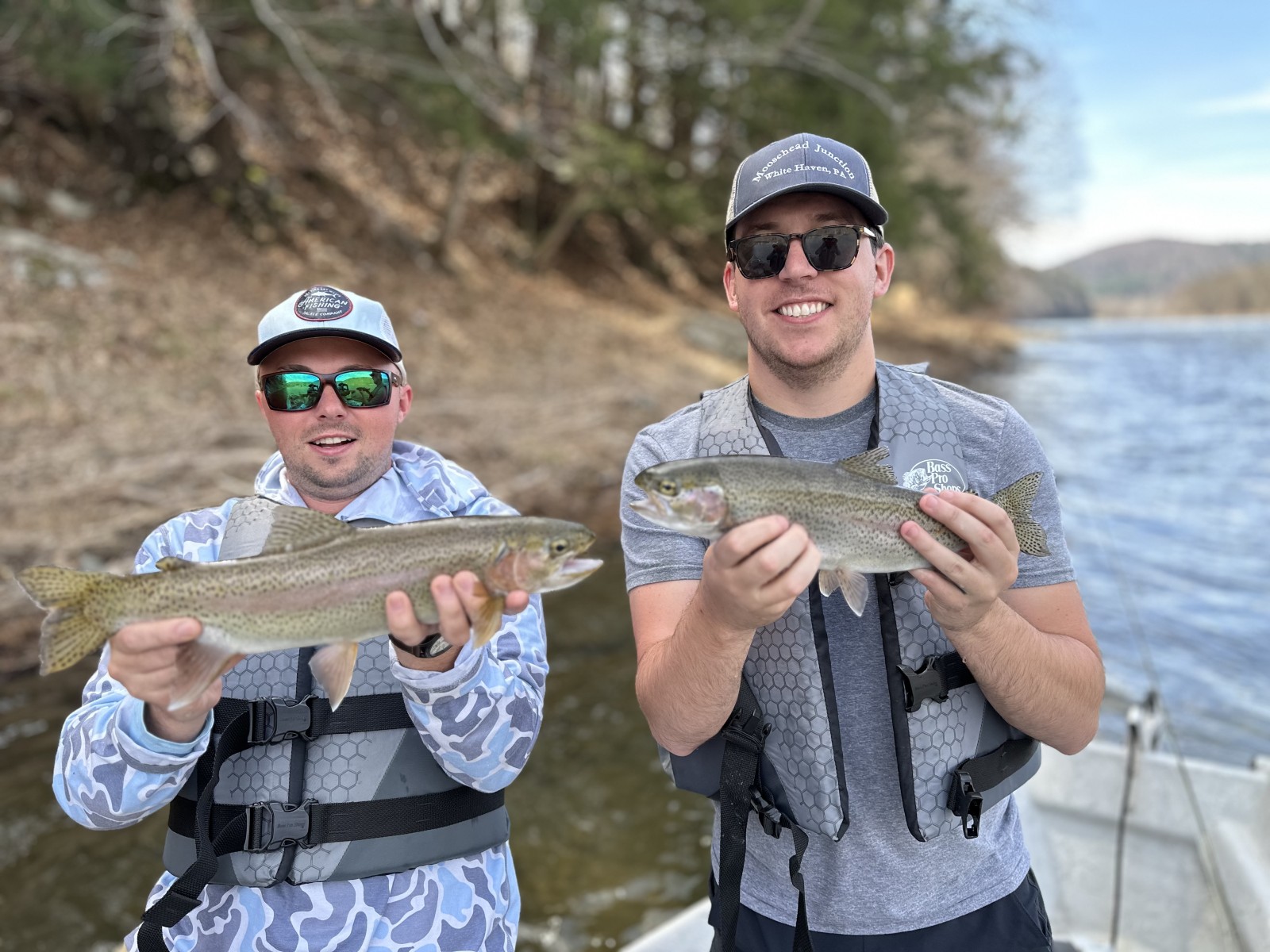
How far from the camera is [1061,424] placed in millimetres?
26625

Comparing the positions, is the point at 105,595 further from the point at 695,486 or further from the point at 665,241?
the point at 665,241

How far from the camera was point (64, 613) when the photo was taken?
259 cm

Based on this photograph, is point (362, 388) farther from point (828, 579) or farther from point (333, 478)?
point (828, 579)

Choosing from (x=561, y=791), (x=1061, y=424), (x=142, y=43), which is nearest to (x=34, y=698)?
(x=561, y=791)

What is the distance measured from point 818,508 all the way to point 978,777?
0.94 meters

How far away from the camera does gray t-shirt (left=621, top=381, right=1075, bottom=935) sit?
2.77 m

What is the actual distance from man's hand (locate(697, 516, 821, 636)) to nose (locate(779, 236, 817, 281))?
801 mm

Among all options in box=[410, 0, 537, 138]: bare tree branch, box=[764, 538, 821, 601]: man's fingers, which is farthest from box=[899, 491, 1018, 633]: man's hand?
box=[410, 0, 537, 138]: bare tree branch

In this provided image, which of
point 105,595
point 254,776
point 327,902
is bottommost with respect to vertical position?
point 327,902

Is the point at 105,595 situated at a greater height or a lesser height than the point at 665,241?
lesser

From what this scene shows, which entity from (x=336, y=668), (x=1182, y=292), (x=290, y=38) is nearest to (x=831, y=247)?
(x=336, y=668)

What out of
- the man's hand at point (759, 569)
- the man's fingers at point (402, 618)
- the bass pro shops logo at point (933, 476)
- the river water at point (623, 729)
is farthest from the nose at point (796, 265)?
the river water at point (623, 729)

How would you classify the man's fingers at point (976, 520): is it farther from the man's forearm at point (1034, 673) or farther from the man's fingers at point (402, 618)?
the man's fingers at point (402, 618)

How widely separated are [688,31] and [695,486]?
880 inches
